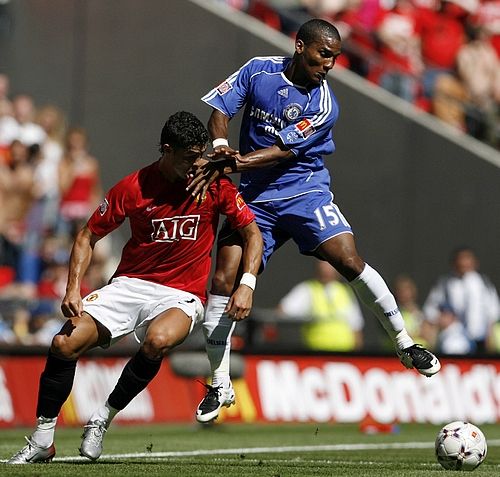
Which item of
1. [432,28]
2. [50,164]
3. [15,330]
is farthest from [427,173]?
[15,330]

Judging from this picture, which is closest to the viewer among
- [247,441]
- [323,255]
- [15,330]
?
[323,255]

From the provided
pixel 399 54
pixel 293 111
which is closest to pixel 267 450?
pixel 293 111

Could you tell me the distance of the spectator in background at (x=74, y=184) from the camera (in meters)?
17.8

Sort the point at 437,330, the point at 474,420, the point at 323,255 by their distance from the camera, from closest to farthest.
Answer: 1. the point at 323,255
2. the point at 474,420
3. the point at 437,330

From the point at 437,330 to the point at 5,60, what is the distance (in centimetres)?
700

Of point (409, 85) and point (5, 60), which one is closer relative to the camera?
point (5, 60)

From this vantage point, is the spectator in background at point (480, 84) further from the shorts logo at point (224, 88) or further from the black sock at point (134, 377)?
the black sock at point (134, 377)

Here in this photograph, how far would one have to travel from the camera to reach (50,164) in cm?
1762

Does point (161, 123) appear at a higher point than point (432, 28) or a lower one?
lower

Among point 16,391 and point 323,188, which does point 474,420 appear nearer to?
point 16,391

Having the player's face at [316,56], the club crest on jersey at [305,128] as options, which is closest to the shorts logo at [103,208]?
the club crest on jersey at [305,128]

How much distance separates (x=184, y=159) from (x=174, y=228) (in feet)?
1.68

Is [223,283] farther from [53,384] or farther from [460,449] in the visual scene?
[460,449]

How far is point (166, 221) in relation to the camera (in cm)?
948
